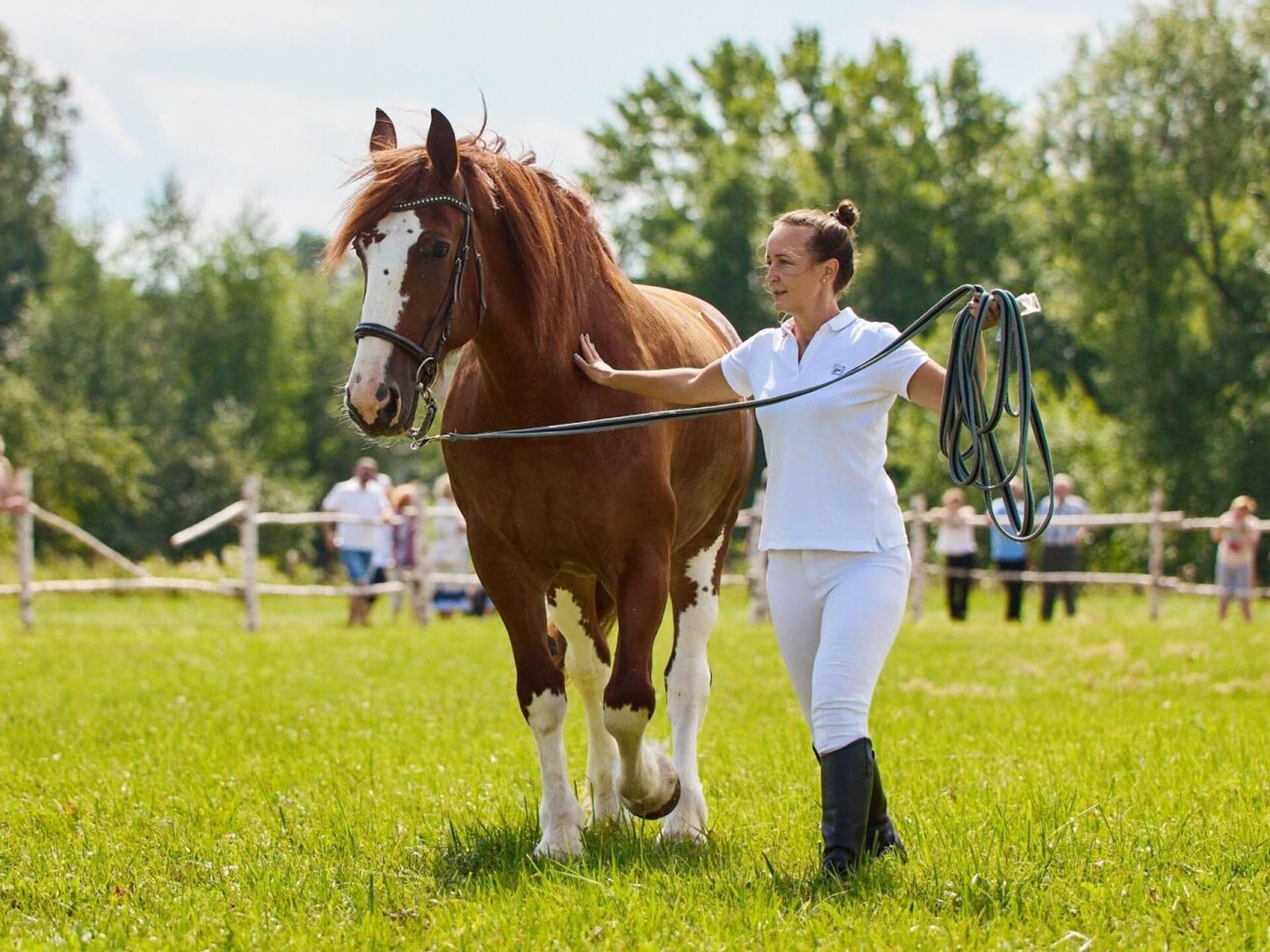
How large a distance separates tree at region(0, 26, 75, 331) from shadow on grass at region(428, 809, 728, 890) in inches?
1921

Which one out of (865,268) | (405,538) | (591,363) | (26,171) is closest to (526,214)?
(591,363)

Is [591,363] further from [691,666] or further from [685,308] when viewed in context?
[685,308]

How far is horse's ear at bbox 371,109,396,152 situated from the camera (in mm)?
A: 5219

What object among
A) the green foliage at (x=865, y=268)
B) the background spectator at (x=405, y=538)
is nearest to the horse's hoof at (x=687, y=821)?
the background spectator at (x=405, y=538)

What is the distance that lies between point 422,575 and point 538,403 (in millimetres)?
13764

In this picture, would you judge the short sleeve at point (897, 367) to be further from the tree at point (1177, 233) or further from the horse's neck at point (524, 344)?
the tree at point (1177, 233)

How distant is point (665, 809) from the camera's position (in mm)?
5242

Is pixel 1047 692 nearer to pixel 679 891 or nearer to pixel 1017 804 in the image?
pixel 1017 804

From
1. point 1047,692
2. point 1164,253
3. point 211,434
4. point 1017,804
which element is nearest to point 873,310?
point 1164,253

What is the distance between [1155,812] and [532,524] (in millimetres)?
2280

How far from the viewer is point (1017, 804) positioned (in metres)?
5.34

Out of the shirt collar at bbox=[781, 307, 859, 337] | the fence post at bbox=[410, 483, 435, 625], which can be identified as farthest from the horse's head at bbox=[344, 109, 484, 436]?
the fence post at bbox=[410, 483, 435, 625]

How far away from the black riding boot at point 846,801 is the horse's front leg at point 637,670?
792 millimetres

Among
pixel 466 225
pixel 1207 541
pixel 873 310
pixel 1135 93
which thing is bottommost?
pixel 1207 541
